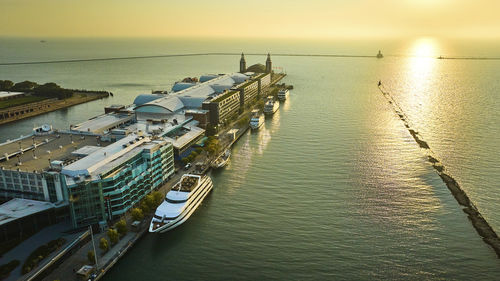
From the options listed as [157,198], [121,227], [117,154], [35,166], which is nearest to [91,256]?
[121,227]

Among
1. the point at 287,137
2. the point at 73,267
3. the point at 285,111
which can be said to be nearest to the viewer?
the point at 73,267

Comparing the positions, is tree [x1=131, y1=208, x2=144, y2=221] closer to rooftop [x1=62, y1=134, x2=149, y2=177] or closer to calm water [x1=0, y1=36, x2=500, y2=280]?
calm water [x1=0, y1=36, x2=500, y2=280]

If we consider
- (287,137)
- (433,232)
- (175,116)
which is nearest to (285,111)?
(287,137)

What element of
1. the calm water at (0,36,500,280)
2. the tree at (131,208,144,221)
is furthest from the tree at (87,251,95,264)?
the tree at (131,208,144,221)

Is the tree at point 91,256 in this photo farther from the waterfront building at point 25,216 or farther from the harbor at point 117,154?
the waterfront building at point 25,216

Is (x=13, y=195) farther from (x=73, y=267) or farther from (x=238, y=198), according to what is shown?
(x=238, y=198)
